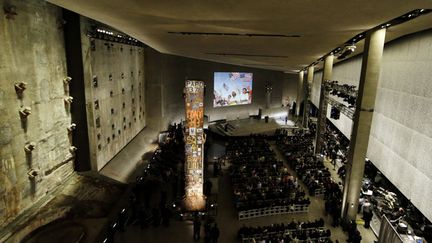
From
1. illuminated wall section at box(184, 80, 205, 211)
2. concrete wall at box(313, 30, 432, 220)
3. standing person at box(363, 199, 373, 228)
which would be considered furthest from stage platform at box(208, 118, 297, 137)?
standing person at box(363, 199, 373, 228)

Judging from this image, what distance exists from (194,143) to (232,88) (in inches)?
848

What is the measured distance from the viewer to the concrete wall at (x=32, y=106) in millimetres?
8412

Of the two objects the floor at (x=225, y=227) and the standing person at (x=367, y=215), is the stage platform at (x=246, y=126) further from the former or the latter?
the standing person at (x=367, y=215)

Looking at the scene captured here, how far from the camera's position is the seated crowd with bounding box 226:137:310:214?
492 inches

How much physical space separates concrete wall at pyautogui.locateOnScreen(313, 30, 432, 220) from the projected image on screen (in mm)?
17908

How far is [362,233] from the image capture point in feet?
36.7

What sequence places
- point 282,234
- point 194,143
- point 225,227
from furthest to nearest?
point 194,143
point 225,227
point 282,234

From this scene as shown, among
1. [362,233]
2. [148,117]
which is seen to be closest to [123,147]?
[148,117]

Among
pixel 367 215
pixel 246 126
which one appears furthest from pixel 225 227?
pixel 246 126

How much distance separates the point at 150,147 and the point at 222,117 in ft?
40.8

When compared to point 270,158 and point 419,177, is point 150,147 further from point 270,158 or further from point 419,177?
point 419,177

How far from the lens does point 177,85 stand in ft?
88.0

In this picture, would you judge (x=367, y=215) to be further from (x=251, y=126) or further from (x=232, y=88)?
(x=232, y=88)

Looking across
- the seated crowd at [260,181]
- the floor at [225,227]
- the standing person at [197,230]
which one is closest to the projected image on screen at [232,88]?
the seated crowd at [260,181]
